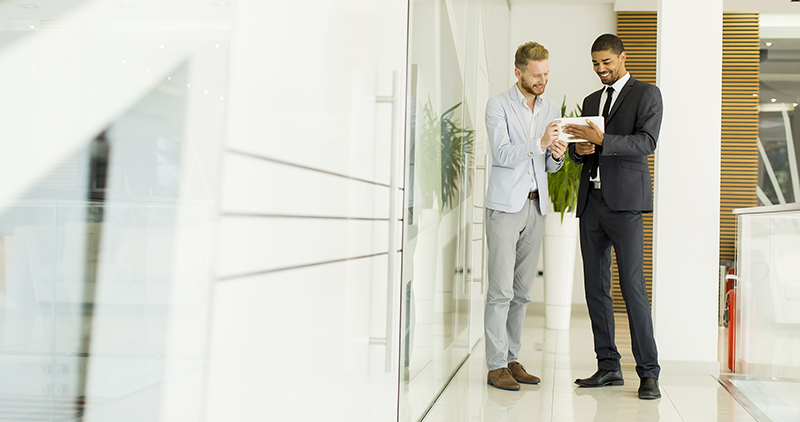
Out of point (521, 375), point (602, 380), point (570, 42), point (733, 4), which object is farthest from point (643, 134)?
point (733, 4)

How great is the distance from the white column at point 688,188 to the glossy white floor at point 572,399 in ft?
0.82

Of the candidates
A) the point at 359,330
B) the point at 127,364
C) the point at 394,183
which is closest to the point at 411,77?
the point at 394,183

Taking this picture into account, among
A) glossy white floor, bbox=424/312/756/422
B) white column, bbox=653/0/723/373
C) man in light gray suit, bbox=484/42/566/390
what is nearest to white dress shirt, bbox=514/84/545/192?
man in light gray suit, bbox=484/42/566/390

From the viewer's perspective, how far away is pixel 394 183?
169 cm

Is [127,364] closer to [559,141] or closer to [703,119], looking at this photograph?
[559,141]

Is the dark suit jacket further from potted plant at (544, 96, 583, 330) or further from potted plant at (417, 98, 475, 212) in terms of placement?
potted plant at (544, 96, 583, 330)

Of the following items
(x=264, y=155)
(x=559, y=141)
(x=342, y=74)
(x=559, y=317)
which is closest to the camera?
(x=264, y=155)

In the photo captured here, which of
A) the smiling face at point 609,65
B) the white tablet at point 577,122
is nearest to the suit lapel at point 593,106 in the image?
the smiling face at point 609,65

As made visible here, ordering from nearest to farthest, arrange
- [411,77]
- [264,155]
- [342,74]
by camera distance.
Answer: [264,155]
[342,74]
[411,77]

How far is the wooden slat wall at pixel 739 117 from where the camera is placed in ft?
19.0

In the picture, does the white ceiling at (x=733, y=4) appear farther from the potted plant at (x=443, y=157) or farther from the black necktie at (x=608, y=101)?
the potted plant at (x=443, y=157)

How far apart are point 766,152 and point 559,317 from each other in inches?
122

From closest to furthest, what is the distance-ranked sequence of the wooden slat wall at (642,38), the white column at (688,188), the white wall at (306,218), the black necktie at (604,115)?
the white wall at (306,218) → the black necktie at (604,115) → the white column at (688,188) → the wooden slat wall at (642,38)

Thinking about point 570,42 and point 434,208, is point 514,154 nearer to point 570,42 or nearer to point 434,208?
point 434,208
